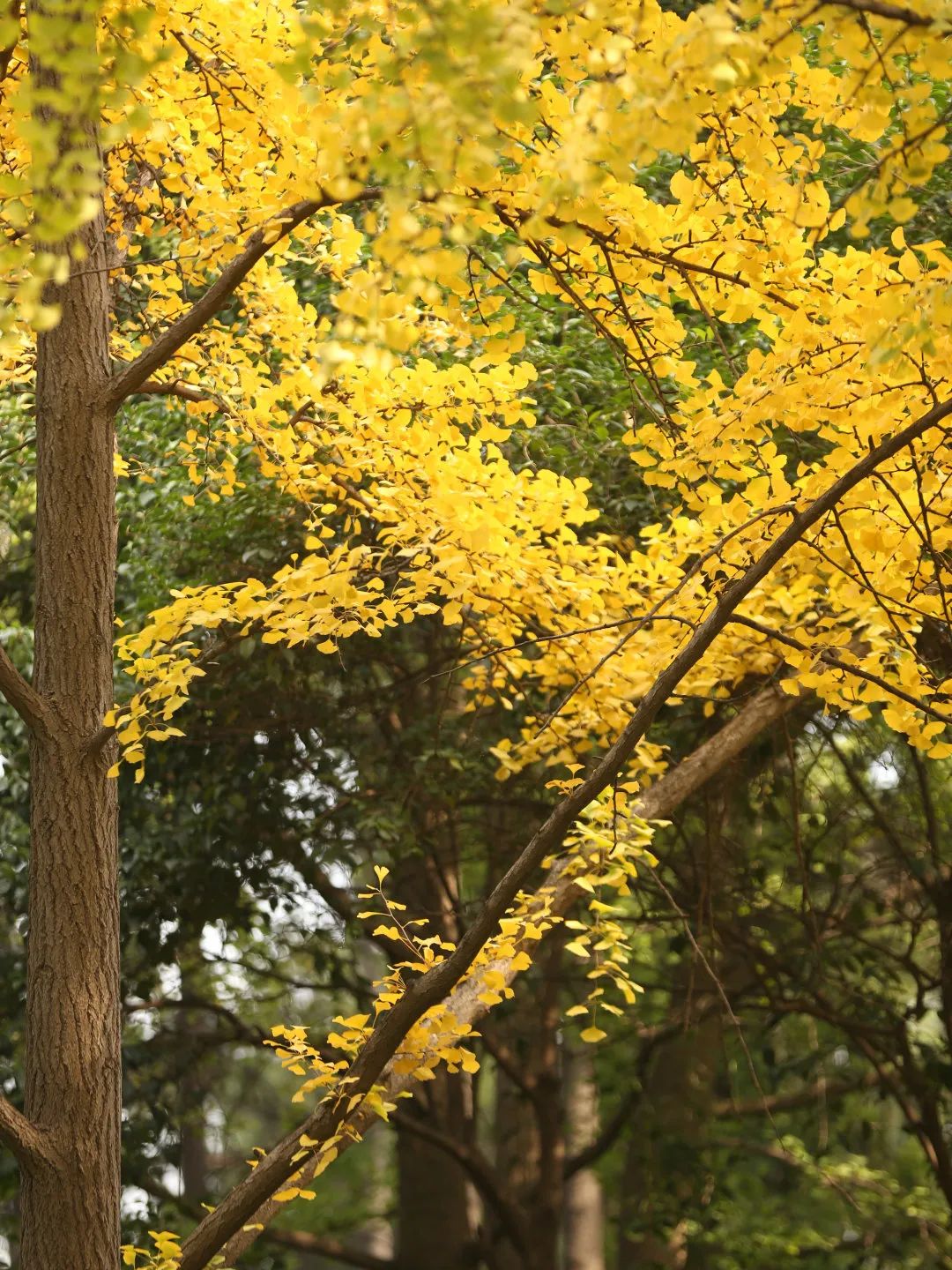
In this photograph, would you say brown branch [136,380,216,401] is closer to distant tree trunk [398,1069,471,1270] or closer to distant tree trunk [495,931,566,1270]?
distant tree trunk [495,931,566,1270]

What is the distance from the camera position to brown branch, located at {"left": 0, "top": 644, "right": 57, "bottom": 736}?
2.99 metres

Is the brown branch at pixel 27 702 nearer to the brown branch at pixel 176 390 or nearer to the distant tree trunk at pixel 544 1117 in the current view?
the brown branch at pixel 176 390

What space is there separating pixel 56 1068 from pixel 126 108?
238cm

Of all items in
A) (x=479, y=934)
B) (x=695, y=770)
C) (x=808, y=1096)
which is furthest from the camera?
(x=808, y=1096)

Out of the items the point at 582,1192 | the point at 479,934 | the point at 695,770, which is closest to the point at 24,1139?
the point at 479,934

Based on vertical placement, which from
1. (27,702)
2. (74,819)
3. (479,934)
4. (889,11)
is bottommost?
(479,934)

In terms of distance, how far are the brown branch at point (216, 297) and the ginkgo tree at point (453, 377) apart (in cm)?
1

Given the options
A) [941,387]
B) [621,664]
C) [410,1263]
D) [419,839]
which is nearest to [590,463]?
[621,664]

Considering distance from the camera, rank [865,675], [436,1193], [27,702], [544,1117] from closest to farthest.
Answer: [865,675]
[27,702]
[544,1117]
[436,1193]

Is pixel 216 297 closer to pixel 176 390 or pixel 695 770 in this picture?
pixel 176 390

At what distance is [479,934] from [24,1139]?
1.09 m

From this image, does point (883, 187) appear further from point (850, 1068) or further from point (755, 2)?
point (850, 1068)

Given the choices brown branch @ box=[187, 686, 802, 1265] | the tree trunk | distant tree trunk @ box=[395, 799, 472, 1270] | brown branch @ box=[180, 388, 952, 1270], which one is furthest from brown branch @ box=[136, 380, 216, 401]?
distant tree trunk @ box=[395, 799, 472, 1270]

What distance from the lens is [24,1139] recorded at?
290cm
